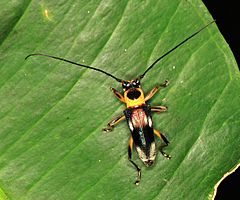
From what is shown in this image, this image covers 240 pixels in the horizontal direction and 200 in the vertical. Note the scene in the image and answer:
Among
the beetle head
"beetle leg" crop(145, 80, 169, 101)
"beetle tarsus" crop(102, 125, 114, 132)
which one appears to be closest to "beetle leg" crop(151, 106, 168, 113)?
"beetle leg" crop(145, 80, 169, 101)

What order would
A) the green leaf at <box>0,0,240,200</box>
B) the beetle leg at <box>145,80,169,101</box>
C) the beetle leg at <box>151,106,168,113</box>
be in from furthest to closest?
the beetle leg at <box>151,106,168,113</box>, the beetle leg at <box>145,80,169,101</box>, the green leaf at <box>0,0,240,200</box>

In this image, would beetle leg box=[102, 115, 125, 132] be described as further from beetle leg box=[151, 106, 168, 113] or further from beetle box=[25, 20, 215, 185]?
beetle leg box=[151, 106, 168, 113]

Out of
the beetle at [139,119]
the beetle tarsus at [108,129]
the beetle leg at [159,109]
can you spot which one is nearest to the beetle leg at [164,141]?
the beetle at [139,119]

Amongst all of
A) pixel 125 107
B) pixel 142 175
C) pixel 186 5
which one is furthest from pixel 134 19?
pixel 142 175

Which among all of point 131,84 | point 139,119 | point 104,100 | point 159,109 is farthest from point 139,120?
point 104,100

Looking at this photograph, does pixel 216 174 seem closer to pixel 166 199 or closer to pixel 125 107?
pixel 166 199

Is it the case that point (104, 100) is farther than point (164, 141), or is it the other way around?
point (164, 141)

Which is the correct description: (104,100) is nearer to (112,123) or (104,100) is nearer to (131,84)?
(112,123)
